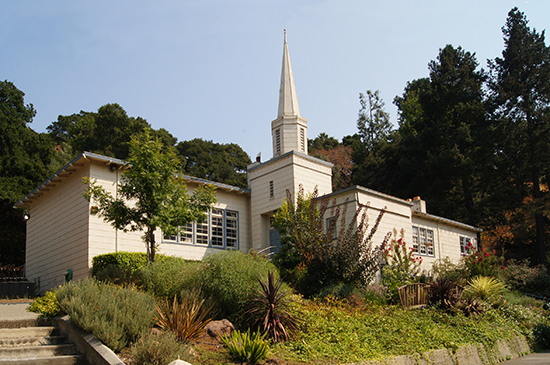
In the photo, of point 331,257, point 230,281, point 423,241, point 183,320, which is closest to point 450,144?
point 423,241

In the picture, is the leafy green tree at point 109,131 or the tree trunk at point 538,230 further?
the leafy green tree at point 109,131

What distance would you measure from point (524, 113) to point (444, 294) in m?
24.2

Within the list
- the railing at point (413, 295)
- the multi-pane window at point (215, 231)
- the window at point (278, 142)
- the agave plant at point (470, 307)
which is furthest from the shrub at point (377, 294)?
A: the window at point (278, 142)

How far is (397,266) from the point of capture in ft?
62.0

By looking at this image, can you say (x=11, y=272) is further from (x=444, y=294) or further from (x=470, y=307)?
(x=470, y=307)

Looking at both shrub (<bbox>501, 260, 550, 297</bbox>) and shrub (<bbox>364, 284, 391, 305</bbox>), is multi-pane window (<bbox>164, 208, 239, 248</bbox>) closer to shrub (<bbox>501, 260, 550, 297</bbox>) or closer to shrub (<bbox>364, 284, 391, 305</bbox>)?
shrub (<bbox>364, 284, 391, 305</bbox>)

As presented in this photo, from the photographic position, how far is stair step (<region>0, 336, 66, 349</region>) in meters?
8.66

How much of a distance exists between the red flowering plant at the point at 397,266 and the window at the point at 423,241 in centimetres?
265

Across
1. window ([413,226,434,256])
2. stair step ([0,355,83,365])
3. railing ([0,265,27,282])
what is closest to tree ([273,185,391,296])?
stair step ([0,355,83,365])

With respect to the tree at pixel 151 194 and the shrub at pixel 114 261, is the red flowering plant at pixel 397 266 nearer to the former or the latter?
the tree at pixel 151 194

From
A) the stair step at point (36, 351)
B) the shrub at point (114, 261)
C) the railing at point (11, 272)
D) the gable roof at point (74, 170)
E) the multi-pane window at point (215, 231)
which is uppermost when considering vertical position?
the gable roof at point (74, 170)

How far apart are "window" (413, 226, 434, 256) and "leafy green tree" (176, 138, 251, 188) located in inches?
945

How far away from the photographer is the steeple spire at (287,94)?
24.0 m

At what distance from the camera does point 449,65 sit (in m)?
38.0
